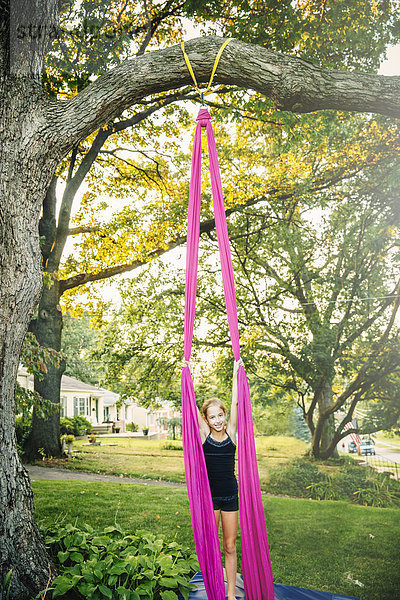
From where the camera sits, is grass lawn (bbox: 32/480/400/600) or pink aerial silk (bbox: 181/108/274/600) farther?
grass lawn (bbox: 32/480/400/600)

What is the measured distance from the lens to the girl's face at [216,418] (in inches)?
86.7

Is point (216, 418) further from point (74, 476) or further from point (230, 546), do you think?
point (74, 476)

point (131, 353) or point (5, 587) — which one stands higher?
point (131, 353)

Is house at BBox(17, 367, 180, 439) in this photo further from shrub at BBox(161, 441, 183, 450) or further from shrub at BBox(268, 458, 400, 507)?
shrub at BBox(268, 458, 400, 507)

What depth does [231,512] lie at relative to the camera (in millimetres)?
2156

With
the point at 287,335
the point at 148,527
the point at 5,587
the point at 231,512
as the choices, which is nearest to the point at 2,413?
the point at 5,587

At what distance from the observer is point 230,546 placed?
2119 millimetres

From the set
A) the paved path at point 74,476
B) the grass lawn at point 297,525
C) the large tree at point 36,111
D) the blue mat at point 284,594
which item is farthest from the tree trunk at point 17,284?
the paved path at point 74,476

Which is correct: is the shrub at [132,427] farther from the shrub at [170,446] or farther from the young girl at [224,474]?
the young girl at [224,474]

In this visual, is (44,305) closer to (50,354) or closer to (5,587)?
(50,354)

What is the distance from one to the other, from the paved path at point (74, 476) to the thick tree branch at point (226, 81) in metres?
3.06

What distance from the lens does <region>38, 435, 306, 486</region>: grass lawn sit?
14.0ft

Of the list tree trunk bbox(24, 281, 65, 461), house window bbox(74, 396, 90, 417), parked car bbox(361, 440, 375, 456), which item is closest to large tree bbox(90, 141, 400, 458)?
parked car bbox(361, 440, 375, 456)

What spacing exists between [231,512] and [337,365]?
2.52 metres
